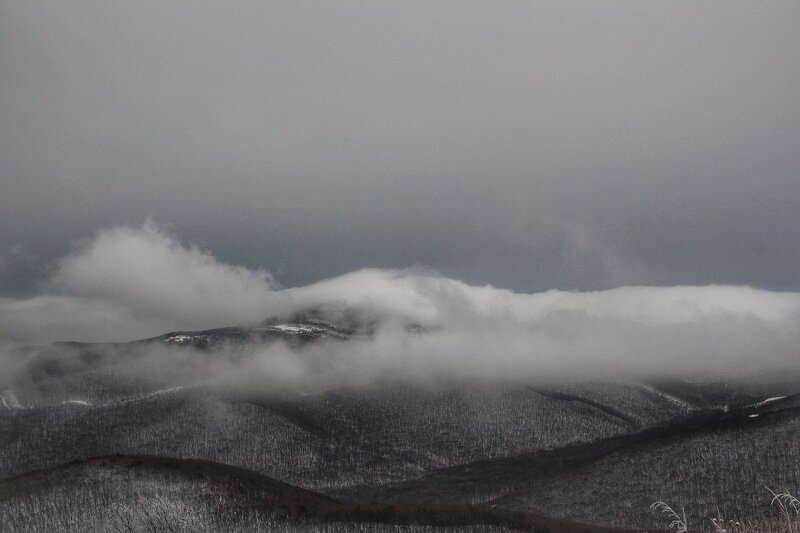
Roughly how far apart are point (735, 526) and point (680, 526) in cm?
467

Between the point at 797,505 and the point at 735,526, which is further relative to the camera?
the point at 735,526

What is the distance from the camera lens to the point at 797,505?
1808 cm

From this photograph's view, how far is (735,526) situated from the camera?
2125 cm

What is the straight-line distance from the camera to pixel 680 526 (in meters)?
18.1

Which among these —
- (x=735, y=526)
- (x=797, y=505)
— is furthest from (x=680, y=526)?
(x=735, y=526)

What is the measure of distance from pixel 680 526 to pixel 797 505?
3.32 meters

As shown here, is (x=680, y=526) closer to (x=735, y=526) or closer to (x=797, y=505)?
(x=797, y=505)

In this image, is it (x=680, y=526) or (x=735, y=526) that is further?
(x=735, y=526)

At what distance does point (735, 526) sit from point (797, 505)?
→ 3.68 m
